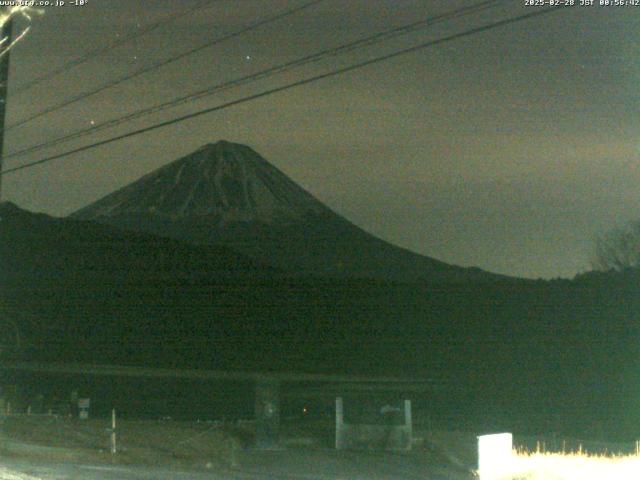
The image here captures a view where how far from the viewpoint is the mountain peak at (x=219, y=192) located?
122188 mm

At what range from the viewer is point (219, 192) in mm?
126062

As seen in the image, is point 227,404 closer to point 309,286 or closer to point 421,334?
point 421,334

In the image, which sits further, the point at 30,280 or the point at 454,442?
the point at 30,280

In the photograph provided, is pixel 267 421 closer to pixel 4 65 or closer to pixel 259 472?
pixel 259 472

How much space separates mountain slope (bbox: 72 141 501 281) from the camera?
113 metres

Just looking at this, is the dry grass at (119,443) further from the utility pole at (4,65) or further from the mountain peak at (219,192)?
the mountain peak at (219,192)

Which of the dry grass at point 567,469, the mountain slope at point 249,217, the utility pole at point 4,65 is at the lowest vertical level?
the dry grass at point 567,469

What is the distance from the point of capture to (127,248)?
317 ft

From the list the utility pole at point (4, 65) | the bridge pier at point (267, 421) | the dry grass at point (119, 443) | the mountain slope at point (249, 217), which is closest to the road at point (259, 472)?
the dry grass at point (119, 443)

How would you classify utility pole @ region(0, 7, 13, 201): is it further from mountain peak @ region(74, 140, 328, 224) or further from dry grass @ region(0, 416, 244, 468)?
mountain peak @ region(74, 140, 328, 224)

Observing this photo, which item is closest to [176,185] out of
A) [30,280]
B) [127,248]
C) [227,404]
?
[127,248]

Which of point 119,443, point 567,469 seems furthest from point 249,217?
point 567,469

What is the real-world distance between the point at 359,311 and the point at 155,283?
20.2 metres

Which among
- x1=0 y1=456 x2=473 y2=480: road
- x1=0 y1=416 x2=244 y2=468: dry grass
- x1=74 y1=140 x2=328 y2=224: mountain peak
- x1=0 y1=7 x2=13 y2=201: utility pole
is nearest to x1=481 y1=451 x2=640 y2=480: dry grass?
x1=0 y1=456 x2=473 y2=480: road
